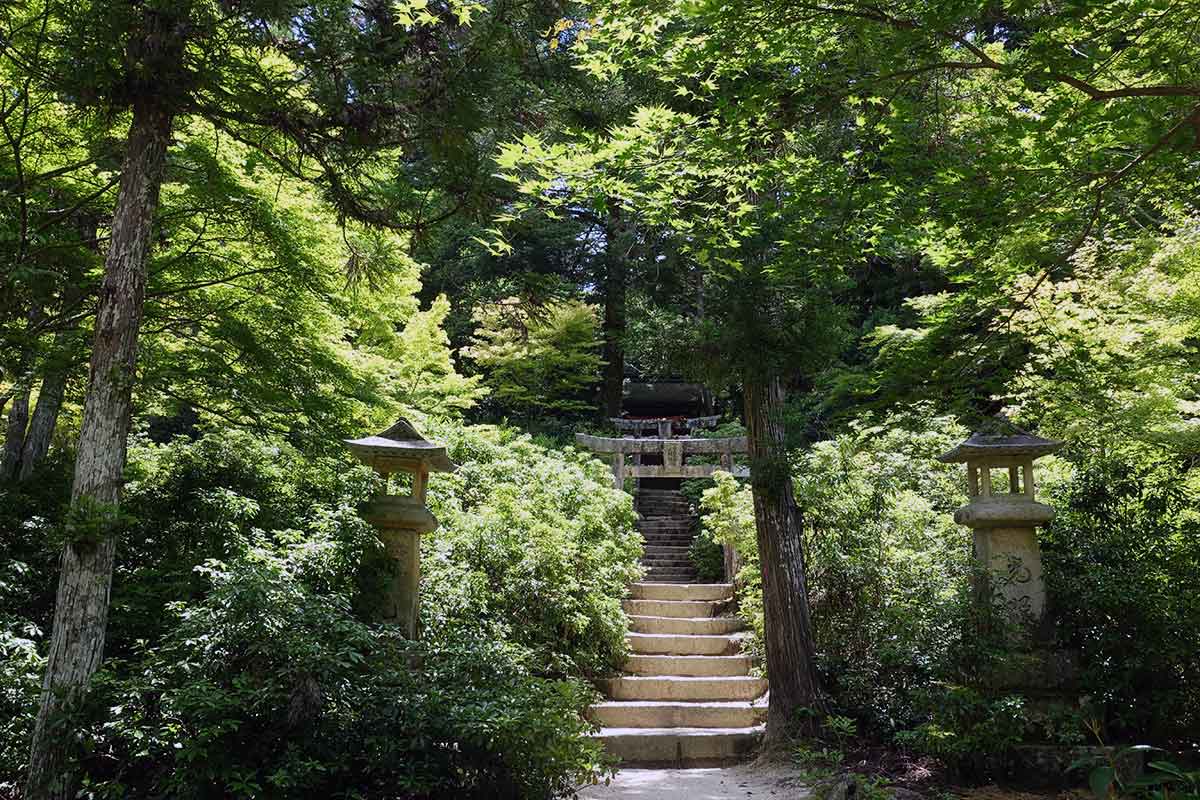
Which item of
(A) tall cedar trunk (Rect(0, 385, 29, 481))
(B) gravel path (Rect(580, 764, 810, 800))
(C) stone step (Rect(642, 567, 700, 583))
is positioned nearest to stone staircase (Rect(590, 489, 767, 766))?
(B) gravel path (Rect(580, 764, 810, 800))

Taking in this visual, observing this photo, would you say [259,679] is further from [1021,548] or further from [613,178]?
[1021,548]

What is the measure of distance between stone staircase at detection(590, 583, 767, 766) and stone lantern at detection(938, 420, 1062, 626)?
8.19 feet

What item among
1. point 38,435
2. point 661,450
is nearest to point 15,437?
point 38,435

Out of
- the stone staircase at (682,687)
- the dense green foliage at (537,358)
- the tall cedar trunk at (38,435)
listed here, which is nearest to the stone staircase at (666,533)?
the stone staircase at (682,687)

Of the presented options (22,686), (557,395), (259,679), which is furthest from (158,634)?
(557,395)

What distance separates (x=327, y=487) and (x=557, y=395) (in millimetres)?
14201

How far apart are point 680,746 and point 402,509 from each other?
127 inches

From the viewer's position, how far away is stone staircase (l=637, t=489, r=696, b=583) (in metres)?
13.2

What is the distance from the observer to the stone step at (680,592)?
34.8 feet

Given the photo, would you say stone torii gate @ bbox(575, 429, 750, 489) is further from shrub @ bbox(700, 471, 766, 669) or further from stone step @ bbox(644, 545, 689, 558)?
shrub @ bbox(700, 471, 766, 669)

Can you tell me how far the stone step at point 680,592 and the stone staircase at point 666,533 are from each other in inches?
56.3

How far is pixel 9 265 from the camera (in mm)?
4793

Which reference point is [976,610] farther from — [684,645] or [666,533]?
[666,533]

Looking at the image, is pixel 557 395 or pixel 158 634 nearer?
pixel 158 634
